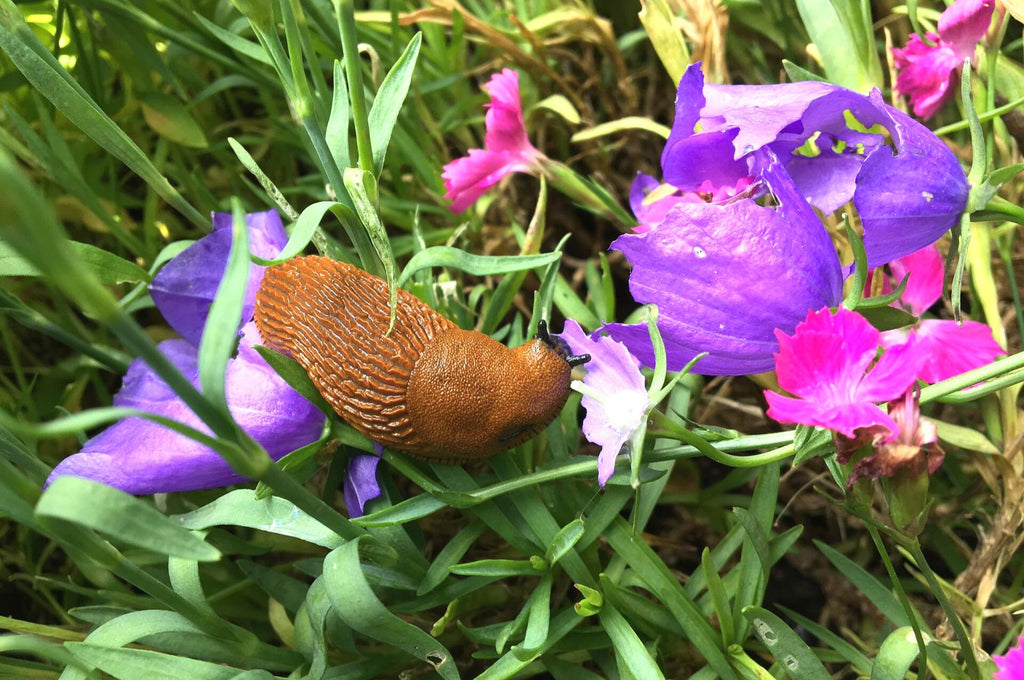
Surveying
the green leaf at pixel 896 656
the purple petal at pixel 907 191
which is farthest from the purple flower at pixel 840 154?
the green leaf at pixel 896 656

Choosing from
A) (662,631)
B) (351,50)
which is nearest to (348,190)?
(351,50)

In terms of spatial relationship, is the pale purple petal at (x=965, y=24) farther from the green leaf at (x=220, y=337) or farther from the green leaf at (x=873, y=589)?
the green leaf at (x=220, y=337)

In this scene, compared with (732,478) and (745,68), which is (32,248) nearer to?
(732,478)

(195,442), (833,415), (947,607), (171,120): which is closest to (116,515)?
(195,442)

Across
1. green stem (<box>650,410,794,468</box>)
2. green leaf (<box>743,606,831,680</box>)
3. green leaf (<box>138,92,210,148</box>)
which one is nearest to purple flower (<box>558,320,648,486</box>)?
green stem (<box>650,410,794,468</box>)

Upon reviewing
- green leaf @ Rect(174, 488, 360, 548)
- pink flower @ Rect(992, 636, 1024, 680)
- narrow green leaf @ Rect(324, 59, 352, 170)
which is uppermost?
narrow green leaf @ Rect(324, 59, 352, 170)

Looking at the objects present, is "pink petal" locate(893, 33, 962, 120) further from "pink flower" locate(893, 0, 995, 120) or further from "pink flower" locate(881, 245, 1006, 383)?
"pink flower" locate(881, 245, 1006, 383)
